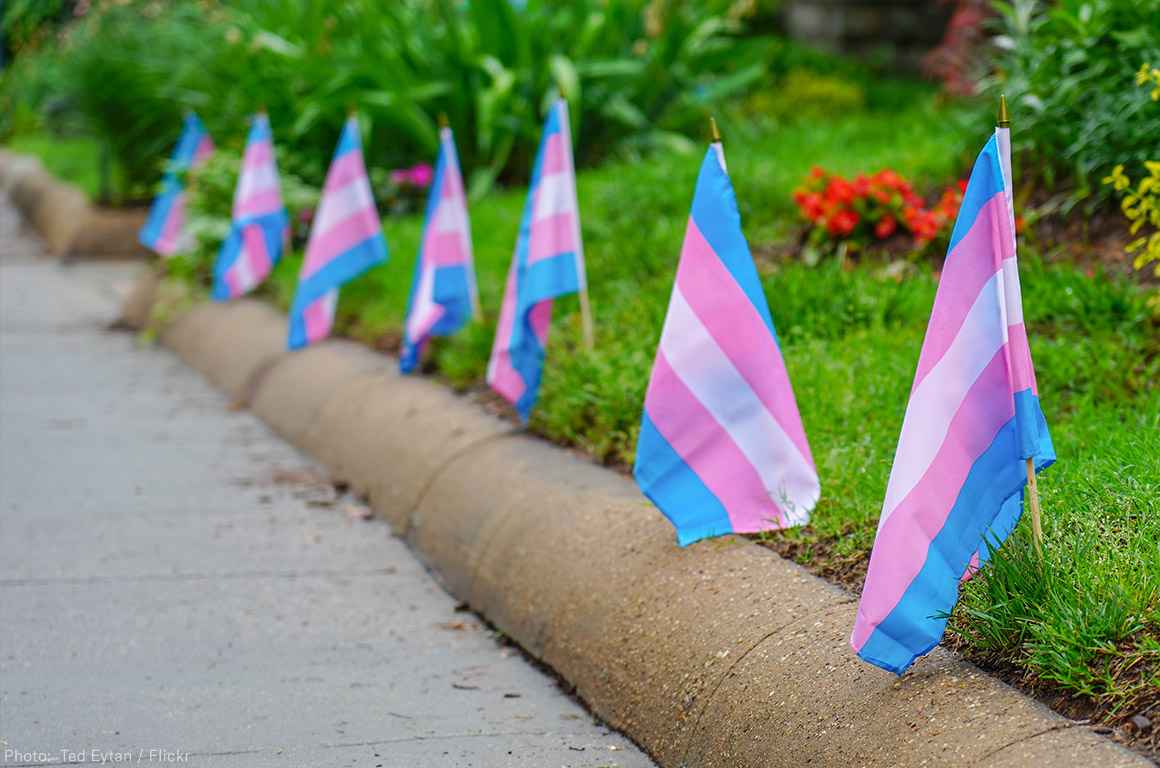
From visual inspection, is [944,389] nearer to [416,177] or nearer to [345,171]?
[345,171]

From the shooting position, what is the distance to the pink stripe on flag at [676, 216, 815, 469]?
415 cm

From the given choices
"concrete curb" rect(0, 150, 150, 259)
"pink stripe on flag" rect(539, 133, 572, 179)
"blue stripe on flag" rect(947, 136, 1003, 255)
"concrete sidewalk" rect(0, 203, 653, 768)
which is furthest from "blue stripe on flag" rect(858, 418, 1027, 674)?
"concrete curb" rect(0, 150, 150, 259)

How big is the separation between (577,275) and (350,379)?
5.96 ft

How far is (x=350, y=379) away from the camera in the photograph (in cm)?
711

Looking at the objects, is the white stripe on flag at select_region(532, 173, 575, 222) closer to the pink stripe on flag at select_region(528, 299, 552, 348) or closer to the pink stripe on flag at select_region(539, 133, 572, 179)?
the pink stripe on flag at select_region(539, 133, 572, 179)

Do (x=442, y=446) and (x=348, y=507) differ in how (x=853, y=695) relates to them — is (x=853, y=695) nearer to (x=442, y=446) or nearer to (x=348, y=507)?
(x=442, y=446)

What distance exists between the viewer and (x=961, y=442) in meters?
3.19

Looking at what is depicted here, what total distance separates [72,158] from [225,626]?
13.8 metres

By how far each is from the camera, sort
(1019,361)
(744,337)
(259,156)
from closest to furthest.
A: 1. (1019,361)
2. (744,337)
3. (259,156)

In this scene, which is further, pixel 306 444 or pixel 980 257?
pixel 306 444

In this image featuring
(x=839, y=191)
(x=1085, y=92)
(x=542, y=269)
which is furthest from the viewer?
(x=839, y=191)

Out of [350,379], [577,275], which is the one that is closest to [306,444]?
[350,379]

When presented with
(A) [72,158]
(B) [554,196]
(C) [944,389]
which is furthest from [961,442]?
(A) [72,158]

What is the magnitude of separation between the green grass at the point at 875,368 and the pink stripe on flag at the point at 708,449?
0.14 metres
